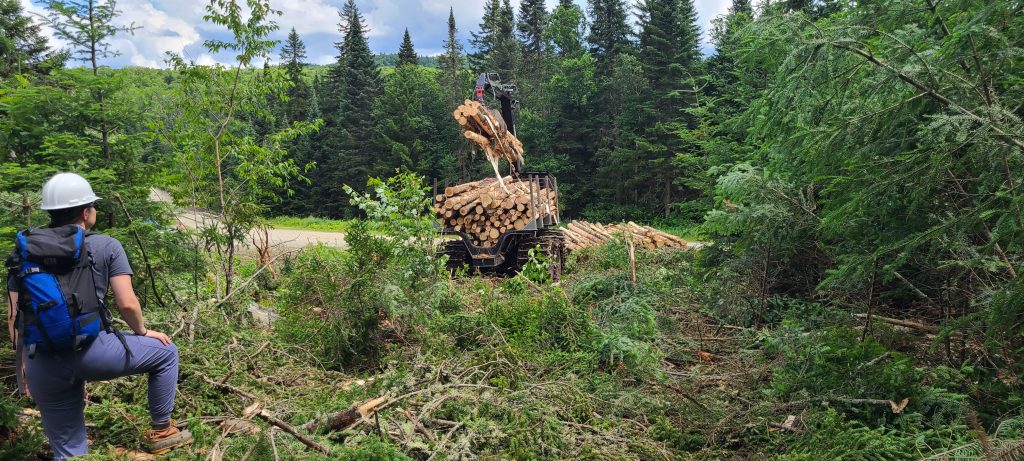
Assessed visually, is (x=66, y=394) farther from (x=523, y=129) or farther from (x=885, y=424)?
(x=523, y=129)

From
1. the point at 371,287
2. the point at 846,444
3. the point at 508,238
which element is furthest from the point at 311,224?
the point at 846,444

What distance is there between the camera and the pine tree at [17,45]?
22.7 ft

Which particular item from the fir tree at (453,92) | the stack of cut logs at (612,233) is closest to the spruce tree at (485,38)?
the fir tree at (453,92)

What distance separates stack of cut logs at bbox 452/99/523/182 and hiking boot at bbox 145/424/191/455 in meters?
7.39

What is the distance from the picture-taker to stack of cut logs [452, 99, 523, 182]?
10.7m

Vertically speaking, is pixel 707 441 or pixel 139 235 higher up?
pixel 139 235

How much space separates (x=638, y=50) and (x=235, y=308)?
28986 millimetres

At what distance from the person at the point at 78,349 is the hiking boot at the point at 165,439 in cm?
40

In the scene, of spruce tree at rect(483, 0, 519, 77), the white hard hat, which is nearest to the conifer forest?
the white hard hat

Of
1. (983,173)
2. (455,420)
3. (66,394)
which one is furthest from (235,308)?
(983,173)

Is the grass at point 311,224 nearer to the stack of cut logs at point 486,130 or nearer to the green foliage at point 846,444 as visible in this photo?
the stack of cut logs at point 486,130

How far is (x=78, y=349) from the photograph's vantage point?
10.4 feet

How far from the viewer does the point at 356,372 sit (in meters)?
5.61

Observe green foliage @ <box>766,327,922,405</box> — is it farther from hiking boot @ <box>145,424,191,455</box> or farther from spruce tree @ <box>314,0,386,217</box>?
spruce tree @ <box>314,0,386,217</box>
